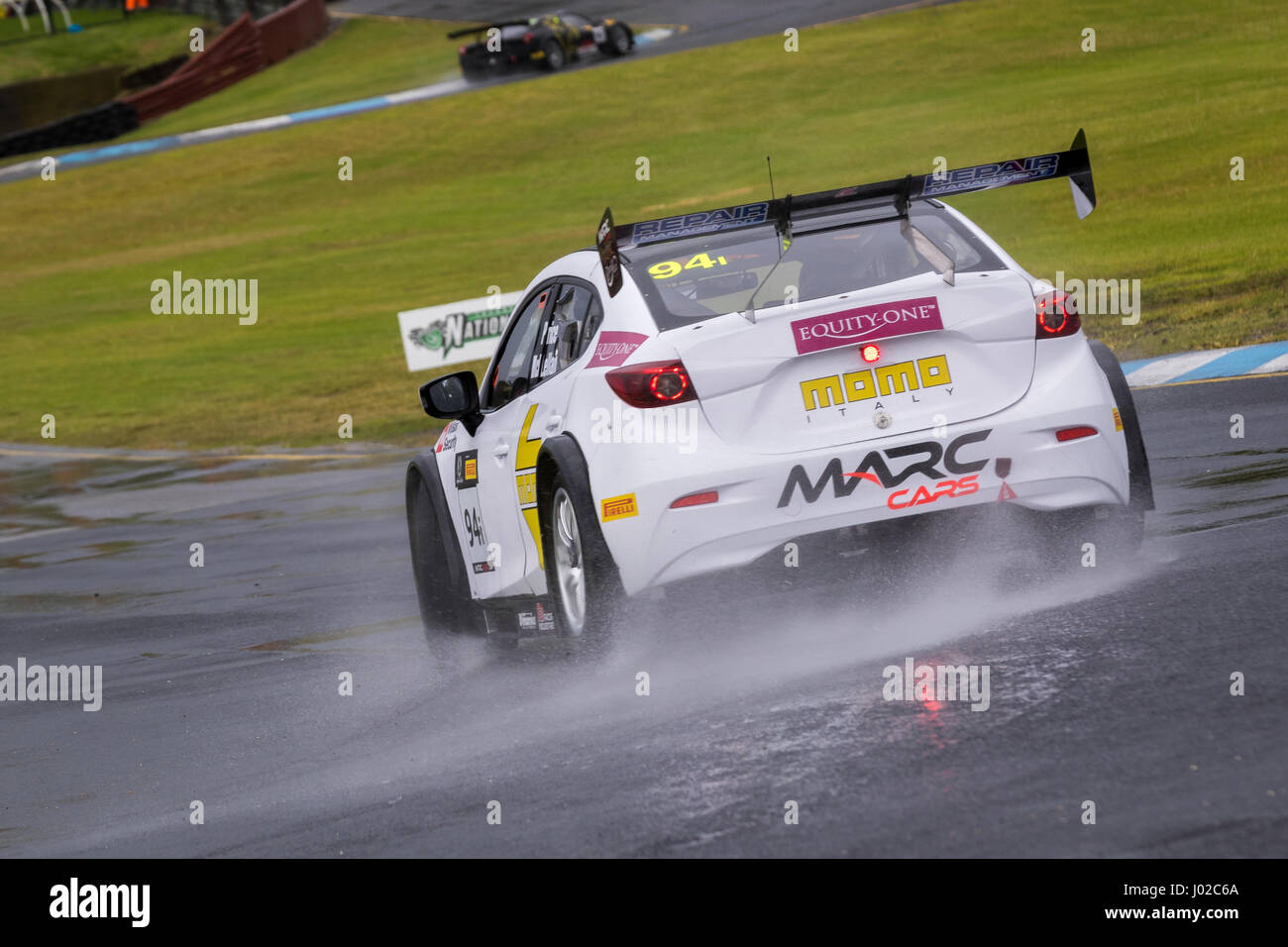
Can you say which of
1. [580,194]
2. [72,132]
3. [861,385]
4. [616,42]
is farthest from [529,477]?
[72,132]

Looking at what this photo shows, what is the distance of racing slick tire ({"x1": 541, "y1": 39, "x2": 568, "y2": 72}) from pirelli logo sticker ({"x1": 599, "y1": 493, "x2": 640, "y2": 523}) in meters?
42.1

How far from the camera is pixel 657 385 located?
21.2 ft

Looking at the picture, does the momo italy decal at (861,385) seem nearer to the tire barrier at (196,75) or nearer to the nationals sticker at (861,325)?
the nationals sticker at (861,325)

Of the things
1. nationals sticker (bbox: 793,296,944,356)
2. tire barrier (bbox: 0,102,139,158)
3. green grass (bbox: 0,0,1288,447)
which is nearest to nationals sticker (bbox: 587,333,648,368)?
nationals sticker (bbox: 793,296,944,356)

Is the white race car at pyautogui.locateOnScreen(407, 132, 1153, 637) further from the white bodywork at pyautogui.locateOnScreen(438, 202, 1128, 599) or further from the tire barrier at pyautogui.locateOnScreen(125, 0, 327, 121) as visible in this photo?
the tire barrier at pyautogui.locateOnScreen(125, 0, 327, 121)

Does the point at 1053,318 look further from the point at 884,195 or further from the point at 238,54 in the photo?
the point at 238,54

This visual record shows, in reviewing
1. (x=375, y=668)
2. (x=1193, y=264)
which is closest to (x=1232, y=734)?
(x=375, y=668)

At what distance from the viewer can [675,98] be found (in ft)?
136

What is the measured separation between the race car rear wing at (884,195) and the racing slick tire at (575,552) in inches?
32.0

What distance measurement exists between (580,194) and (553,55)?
1409 centimetres

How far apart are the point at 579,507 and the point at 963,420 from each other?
140 cm

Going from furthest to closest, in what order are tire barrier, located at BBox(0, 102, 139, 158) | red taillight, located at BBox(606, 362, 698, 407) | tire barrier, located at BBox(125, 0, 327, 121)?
1. tire barrier, located at BBox(125, 0, 327, 121)
2. tire barrier, located at BBox(0, 102, 139, 158)
3. red taillight, located at BBox(606, 362, 698, 407)

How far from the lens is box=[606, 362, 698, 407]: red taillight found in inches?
253

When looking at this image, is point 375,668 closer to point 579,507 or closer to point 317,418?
point 579,507
